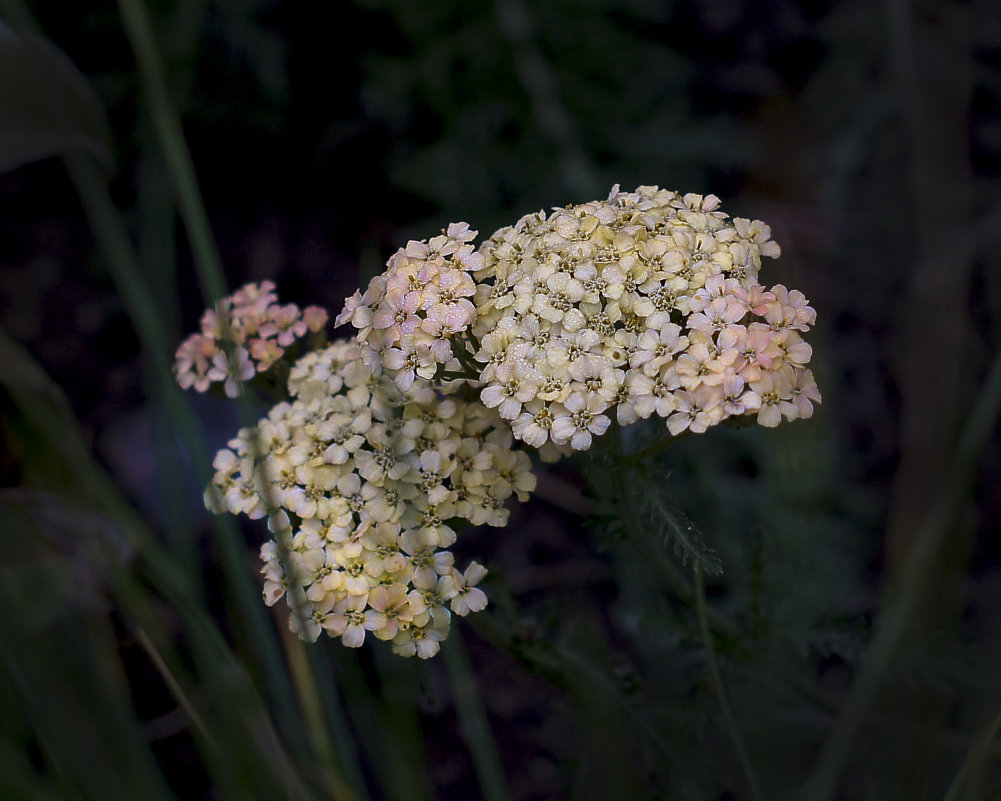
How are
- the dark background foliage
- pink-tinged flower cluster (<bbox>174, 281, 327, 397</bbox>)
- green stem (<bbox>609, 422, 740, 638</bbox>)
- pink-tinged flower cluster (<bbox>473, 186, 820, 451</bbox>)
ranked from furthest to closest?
the dark background foliage, pink-tinged flower cluster (<bbox>174, 281, 327, 397</bbox>), green stem (<bbox>609, 422, 740, 638</bbox>), pink-tinged flower cluster (<bbox>473, 186, 820, 451</bbox>)

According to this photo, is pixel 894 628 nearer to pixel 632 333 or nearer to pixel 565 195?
pixel 632 333

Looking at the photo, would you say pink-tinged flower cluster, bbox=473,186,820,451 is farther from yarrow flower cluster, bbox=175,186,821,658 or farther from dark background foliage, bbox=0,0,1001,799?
dark background foliage, bbox=0,0,1001,799

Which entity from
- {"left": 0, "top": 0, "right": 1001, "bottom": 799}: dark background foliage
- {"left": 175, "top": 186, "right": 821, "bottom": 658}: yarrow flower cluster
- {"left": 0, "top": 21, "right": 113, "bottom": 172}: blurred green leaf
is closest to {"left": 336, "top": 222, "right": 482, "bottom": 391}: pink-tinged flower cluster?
{"left": 175, "top": 186, "right": 821, "bottom": 658}: yarrow flower cluster

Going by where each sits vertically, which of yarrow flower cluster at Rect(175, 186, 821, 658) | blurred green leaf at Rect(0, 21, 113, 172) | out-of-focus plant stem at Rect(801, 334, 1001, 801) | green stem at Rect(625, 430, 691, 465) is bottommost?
out-of-focus plant stem at Rect(801, 334, 1001, 801)

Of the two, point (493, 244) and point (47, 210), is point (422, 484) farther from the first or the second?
point (47, 210)

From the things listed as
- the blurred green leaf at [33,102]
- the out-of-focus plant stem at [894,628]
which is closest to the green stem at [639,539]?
the out-of-focus plant stem at [894,628]

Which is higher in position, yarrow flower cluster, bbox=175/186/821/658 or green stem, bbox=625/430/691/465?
yarrow flower cluster, bbox=175/186/821/658

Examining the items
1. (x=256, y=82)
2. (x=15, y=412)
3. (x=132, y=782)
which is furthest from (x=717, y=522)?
(x=256, y=82)

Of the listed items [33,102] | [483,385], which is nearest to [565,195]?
[33,102]
